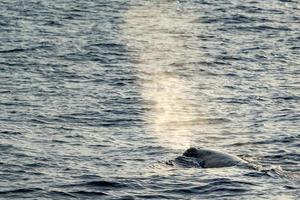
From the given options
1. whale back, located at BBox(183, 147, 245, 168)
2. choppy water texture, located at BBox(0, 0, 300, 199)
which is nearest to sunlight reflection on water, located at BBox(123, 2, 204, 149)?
choppy water texture, located at BBox(0, 0, 300, 199)

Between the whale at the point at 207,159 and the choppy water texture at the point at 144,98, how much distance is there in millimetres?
637

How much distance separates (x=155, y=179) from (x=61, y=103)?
1377 centimetres

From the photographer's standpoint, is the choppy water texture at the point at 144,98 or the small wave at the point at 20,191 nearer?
the small wave at the point at 20,191

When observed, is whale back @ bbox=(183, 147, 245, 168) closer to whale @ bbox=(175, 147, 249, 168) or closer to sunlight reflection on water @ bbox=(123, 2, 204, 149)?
whale @ bbox=(175, 147, 249, 168)

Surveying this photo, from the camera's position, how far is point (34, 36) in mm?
65312

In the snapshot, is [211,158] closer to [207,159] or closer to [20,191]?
[207,159]

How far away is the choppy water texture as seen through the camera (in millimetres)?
34062

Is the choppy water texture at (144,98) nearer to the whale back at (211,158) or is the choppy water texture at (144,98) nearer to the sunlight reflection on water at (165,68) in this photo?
the sunlight reflection on water at (165,68)

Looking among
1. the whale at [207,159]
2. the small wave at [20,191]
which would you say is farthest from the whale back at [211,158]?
the small wave at [20,191]

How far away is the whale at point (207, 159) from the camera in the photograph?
119ft

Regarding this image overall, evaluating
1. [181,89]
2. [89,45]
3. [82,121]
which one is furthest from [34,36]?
[82,121]

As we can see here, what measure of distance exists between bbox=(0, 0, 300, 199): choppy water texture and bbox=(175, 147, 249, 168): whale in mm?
637

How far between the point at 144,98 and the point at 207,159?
12499mm

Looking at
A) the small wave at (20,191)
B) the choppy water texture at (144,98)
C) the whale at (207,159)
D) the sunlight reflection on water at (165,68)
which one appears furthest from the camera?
the sunlight reflection on water at (165,68)
